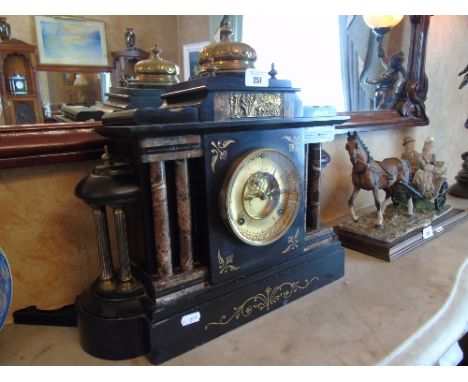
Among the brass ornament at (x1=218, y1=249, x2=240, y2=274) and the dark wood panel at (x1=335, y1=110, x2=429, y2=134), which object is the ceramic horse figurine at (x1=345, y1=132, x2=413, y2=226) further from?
the brass ornament at (x1=218, y1=249, x2=240, y2=274)

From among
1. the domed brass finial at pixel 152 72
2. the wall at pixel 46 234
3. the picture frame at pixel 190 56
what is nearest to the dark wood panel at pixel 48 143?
the wall at pixel 46 234

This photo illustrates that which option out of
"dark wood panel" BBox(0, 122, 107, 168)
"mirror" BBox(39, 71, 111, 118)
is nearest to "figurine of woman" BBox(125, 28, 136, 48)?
"mirror" BBox(39, 71, 111, 118)

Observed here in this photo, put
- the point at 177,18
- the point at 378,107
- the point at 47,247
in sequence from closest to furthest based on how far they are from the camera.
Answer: the point at 47,247 → the point at 177,18 → the point at 378,107

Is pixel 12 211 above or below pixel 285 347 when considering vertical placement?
above

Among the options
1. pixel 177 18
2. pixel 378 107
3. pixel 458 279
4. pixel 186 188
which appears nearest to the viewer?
pixel 186 188

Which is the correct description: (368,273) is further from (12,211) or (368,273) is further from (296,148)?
(12,211)

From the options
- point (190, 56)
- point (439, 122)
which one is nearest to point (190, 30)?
point (190, 56)

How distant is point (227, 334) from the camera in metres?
0.69

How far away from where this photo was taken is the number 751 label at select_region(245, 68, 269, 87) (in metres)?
0.64

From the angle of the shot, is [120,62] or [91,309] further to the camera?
[120,62]

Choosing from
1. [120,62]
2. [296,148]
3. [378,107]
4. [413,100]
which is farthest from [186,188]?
[413,100]

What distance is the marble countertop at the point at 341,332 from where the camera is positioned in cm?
63

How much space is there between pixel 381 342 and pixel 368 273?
28 centimetres

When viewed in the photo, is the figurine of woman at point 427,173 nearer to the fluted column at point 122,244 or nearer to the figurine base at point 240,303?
the figurine base at point 240,303
